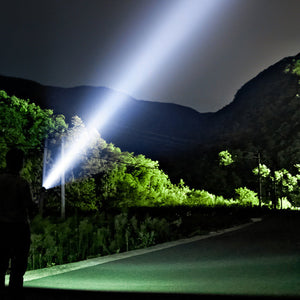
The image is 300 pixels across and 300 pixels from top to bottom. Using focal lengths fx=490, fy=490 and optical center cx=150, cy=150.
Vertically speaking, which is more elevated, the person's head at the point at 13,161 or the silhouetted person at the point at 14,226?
the person's head at the point at 13,161

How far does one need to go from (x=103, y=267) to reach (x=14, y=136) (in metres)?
35.3

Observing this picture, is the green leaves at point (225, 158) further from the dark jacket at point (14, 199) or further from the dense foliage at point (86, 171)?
the dark jacket at point (14, 199)

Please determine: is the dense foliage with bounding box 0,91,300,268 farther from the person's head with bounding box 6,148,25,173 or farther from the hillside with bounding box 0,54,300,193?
the hillside with bounding box 0,54,300,193

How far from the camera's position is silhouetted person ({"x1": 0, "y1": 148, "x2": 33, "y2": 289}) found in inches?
222

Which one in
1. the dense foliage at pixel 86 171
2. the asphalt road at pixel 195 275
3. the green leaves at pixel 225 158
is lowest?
the asphalt road at pixel 195 275

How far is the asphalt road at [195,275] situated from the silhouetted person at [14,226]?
1.61 m

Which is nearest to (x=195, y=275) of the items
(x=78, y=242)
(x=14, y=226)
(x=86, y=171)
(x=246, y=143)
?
(x=14, y=226)

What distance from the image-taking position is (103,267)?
9.92m

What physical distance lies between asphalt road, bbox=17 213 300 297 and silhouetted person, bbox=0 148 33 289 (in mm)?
1605

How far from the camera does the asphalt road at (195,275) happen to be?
6.96 m

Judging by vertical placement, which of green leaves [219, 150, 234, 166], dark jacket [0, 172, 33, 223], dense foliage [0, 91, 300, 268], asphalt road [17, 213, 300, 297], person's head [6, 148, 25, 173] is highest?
green leaves [219, 150, 234, 166]

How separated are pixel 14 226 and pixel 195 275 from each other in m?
3.81

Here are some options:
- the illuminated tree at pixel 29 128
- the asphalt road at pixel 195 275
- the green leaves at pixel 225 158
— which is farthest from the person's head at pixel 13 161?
the green leaves at pixel 225 158

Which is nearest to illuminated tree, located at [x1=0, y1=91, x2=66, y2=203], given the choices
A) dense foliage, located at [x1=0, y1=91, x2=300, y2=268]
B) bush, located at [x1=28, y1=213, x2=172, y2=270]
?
dense foliage, located at [x1=0, y1=91, x2=300, y2=268]
